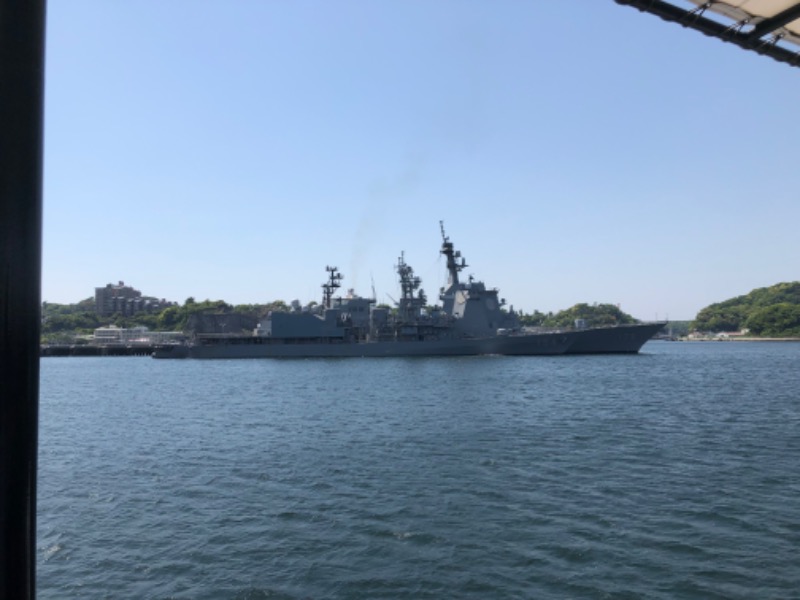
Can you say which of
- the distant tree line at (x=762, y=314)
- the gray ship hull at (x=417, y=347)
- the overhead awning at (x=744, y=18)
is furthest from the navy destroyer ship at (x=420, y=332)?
the distant tree line at (x=762, y=314)

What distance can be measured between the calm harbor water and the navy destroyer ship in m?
39.0

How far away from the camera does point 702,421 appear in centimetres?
2220

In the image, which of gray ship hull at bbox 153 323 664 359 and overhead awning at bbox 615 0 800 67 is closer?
overhead awning at bbox 615 0 800 67

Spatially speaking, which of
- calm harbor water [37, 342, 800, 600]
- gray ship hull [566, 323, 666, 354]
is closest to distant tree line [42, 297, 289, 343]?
gray ship hull [566, 323, 666, 354]

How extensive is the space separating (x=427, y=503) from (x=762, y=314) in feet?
552

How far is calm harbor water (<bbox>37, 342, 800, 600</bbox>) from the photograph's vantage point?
8.70 metres

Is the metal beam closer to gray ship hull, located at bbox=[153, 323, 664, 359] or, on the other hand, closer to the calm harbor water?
the calm harbor water

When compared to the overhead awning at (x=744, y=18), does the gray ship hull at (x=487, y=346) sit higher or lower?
lower

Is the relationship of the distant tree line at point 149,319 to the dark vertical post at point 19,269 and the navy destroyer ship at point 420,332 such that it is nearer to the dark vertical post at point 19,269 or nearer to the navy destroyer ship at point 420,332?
the navy destroyer ship at point 420,332

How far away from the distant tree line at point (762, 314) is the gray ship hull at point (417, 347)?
111 meters

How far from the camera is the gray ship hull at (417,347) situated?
64.8 meters

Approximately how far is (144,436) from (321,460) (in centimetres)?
900

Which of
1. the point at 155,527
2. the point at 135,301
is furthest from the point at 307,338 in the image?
the point at 135,301

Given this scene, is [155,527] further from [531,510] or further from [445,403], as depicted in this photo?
[445,403]
